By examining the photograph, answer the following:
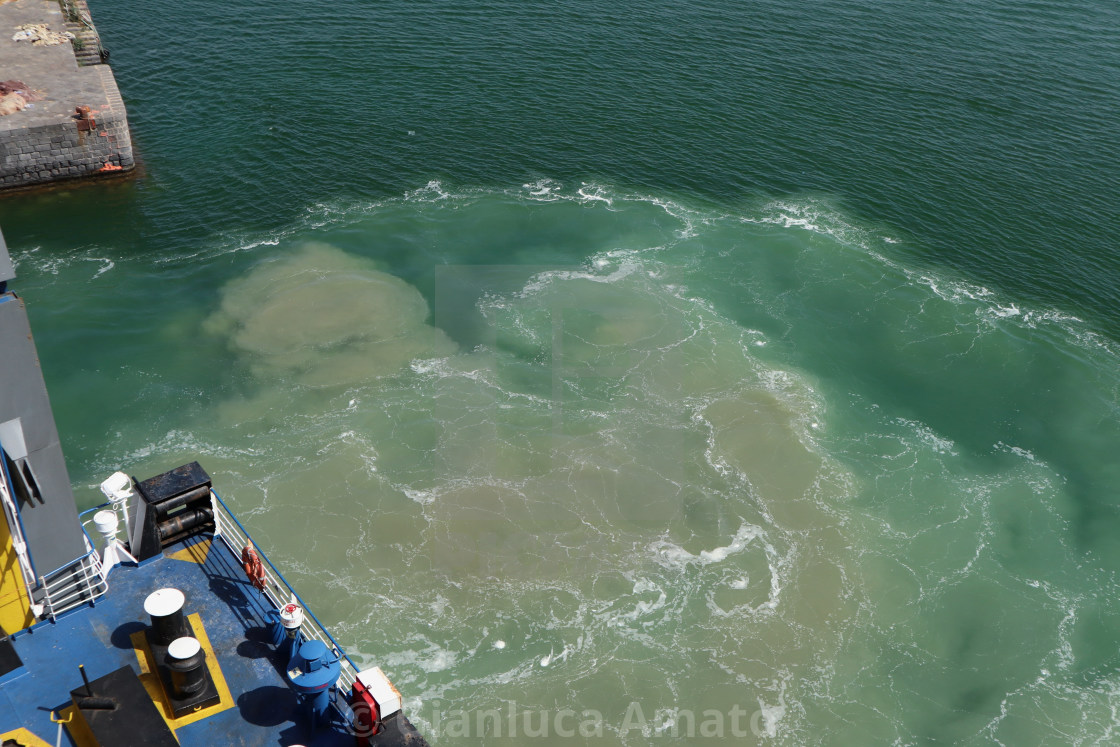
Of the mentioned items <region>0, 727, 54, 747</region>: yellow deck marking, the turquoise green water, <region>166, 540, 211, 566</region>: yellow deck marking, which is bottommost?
the turquoise green water

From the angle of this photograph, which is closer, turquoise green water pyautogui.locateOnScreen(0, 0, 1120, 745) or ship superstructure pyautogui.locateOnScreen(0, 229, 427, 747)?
ship superstructure pyautogui.locateOnScreen(0, 229, 427, 747)

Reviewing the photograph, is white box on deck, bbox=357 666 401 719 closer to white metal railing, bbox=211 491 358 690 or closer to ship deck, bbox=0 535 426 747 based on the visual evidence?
ship deck, bbox=0 535 426 747

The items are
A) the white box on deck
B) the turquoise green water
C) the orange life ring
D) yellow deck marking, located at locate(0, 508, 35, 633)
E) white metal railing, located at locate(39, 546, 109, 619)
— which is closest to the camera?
the white box on deck

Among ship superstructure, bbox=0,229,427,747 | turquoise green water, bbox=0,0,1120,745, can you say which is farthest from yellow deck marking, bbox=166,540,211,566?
turquoise green water, bbox=0,0,1120,745

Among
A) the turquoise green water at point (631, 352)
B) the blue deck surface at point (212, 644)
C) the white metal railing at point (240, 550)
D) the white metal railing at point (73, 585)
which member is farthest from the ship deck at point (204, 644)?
the turquoise green water at point (631, 352)

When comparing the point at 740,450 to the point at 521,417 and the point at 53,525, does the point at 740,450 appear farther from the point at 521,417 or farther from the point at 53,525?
the point at 53,525

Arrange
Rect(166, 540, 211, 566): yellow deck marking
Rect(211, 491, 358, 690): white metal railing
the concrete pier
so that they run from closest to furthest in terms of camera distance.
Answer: Rect(211, 491, 358, 690): white metal railing, Rect(166, 540, 211, 566): yellow deck marking, the concrete pier
